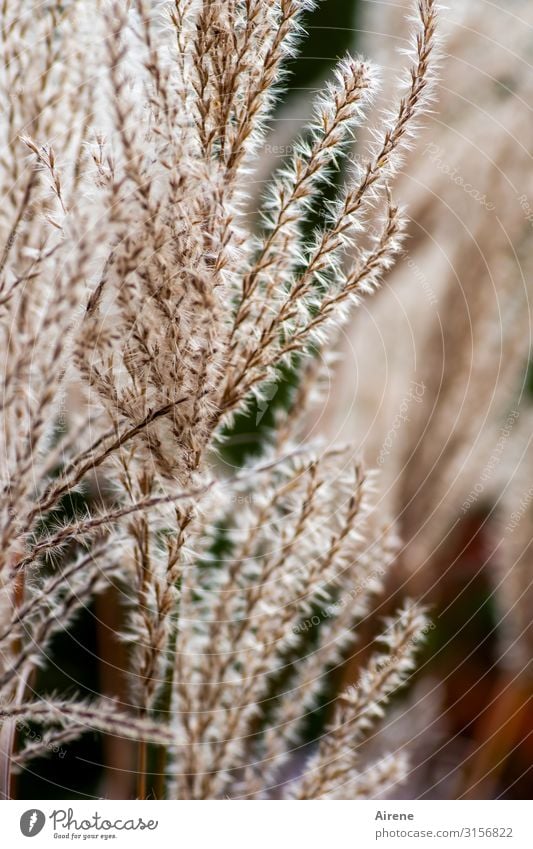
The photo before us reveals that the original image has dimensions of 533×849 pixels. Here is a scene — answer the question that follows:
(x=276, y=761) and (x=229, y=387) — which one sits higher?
(x=229, y=387)

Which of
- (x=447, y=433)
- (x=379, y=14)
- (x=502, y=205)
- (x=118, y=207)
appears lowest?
(x=118, y=207)

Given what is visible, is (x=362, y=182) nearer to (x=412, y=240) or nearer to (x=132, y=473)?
(x=132, y=473)

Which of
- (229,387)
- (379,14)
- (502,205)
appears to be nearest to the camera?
(229,387)

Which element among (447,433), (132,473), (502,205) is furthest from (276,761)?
(502,205)

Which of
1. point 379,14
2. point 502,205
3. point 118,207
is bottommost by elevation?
point 118,207

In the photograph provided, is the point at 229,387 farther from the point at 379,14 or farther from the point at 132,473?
Result: the point at 379,14
